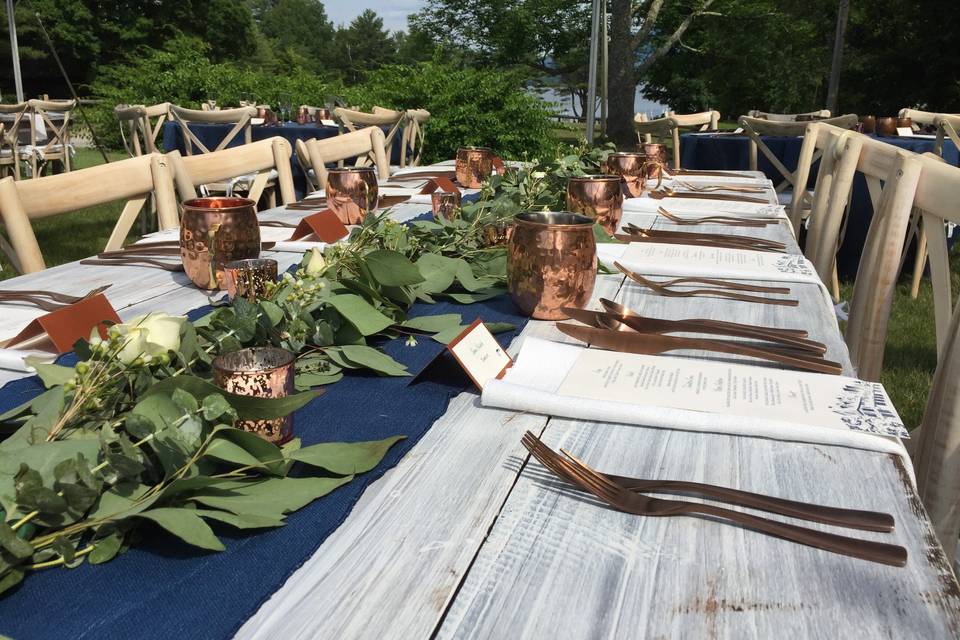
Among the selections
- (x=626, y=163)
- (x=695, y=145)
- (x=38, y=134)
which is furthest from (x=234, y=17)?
(x=626, y=163)

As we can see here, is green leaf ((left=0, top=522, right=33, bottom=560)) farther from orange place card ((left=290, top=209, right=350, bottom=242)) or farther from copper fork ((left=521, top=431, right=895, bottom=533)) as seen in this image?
orange place card ((left=290, top=209, right=350, bottom=242))

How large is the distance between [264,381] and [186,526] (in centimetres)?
19

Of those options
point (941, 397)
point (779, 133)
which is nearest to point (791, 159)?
point (779, 133)

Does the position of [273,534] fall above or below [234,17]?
below

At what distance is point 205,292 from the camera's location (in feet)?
4.18

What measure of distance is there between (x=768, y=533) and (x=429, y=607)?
9.9 inches

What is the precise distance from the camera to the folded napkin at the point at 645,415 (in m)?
0.69

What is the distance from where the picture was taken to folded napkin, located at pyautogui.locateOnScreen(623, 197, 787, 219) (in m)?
2.06

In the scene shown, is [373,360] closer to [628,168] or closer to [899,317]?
[628,168]

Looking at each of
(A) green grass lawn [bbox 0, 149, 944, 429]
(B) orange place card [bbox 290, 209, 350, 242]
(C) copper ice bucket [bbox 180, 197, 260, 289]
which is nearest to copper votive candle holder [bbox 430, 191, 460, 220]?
(B) orange place card [bbox 290, 209, 350, 242]

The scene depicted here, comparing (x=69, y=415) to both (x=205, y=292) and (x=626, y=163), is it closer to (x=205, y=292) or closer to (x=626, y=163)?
(x=205, y=292)

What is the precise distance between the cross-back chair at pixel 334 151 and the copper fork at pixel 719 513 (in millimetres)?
2152

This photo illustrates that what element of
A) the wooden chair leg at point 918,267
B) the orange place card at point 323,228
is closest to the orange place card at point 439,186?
the orange place card at point 323,228

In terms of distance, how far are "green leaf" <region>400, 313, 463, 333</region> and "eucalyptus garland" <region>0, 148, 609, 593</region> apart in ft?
A: 0.25
